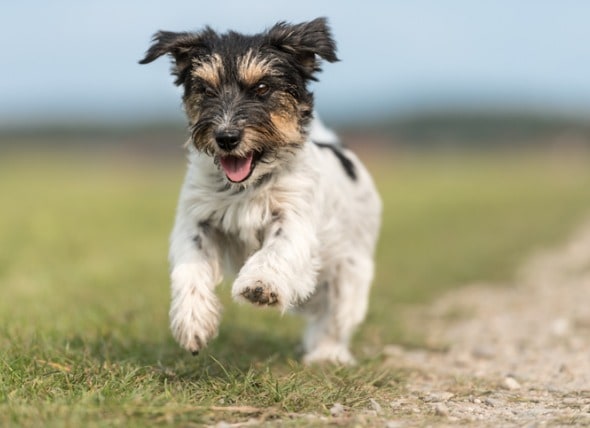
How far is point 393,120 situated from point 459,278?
123 metres

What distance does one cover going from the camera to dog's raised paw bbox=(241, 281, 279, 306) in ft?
16.8

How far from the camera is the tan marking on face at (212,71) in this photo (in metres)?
5.61

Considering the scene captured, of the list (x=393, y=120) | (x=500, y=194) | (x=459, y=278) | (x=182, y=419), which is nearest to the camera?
(x=182, y=419)

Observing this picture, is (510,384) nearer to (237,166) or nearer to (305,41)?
(237,166)

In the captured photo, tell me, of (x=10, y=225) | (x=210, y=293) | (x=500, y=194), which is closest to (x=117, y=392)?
(x=210, y=293)

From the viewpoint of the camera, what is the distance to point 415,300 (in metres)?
10.7

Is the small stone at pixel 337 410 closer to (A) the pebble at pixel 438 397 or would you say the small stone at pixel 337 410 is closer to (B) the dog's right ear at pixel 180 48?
(A) the pebble at pixel 438 397

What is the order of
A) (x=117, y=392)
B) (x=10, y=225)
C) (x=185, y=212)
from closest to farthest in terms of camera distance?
(x=117, y=392) → (x=185, y=212) → (x=10, y=225)

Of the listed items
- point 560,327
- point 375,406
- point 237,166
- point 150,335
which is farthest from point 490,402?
point 560,327

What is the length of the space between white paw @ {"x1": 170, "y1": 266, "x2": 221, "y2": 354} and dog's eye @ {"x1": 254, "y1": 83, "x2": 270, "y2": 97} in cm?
123

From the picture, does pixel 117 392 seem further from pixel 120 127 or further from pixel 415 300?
pixel 120 127

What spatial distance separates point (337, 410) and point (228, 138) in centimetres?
179

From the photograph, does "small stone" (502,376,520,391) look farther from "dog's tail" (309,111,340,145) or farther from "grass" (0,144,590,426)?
"dog's tail" (309,111,340,145)

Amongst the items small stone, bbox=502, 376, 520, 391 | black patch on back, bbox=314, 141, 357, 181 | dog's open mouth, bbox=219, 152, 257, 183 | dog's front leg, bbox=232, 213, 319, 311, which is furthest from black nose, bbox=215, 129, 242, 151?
small stone, bbox=502, 376, 520, 391
